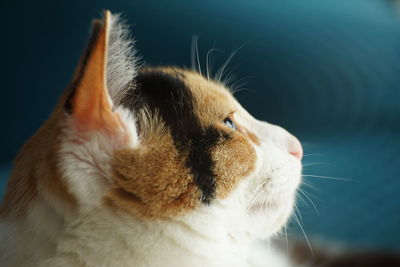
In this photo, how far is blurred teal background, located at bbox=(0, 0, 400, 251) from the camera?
133cm

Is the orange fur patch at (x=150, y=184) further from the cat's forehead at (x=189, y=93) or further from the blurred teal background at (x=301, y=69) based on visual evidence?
the blurred teal background at (x=301, y=69)

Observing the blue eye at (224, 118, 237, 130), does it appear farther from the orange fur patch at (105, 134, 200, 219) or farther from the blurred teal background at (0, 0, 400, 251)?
the blurred teal background at (0, 0, 400, 251)

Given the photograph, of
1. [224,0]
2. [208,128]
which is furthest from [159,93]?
[224,0]

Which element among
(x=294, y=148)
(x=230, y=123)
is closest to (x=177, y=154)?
(x=230, y=123)

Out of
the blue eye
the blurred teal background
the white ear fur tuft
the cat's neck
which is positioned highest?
the blurred teal background

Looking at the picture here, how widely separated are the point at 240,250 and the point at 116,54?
1.17 feet

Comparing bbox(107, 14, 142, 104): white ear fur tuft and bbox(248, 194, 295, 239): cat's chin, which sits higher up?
bbox(107, 14, 142, 104): white ear fur tuft

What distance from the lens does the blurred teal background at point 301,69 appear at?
1333 mm

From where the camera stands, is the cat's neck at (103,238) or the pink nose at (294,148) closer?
the cat's neck at (103,238)

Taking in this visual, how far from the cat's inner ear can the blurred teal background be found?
831 mm

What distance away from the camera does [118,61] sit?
63 cm

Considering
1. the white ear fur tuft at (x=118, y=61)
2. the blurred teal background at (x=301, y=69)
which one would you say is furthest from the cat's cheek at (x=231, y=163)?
the blurred teal background at (x=301, y=69)

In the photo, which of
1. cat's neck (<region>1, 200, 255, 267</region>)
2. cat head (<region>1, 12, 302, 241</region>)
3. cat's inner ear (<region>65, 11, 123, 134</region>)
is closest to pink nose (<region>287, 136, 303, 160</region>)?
cat head (<region>1, 12, 302, 241</region>)

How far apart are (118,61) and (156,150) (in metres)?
0.13
